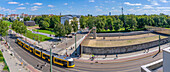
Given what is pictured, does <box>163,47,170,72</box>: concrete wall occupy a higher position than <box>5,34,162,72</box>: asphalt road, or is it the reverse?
<box>163,47,170,72</box>: concrete wall

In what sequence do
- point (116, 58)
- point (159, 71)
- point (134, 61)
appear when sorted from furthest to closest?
point (116, 58) < point (134, 61) < point (159, 71)

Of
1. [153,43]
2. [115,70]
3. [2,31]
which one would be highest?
[2,31]

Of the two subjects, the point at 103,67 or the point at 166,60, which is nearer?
the point at 166,60

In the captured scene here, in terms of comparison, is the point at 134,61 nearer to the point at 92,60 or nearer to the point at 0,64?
the point at 92,60

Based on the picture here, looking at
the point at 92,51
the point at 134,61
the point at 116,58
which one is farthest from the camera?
the point at 92,51

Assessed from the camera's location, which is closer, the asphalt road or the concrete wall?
the concrete wall

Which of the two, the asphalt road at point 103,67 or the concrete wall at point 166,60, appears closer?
the concrete wall at point 166,60

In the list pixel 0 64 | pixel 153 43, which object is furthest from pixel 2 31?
pixel 153 43

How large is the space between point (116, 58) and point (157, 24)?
79.4 metres

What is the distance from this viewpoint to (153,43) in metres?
47.8

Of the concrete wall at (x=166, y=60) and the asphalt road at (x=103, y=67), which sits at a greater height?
the concrete wall at (x=166, y=60)

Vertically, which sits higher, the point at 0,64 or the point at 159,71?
the point at 159,71

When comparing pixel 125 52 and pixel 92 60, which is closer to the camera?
pixel 92 60

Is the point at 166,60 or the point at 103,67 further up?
the point at 166,60
